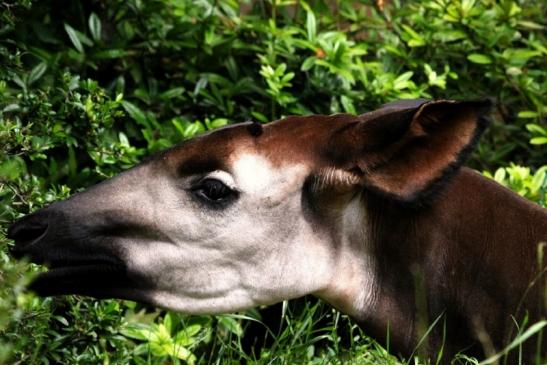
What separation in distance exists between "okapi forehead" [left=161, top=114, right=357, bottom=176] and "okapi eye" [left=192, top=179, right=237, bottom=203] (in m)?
0.04

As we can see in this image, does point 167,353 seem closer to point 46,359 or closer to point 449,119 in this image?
point 46,359

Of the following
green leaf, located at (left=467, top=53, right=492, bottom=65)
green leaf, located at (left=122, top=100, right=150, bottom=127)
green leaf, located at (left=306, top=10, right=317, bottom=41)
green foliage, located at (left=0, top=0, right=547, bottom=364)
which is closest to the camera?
green foliage, located at (left=0, top=0, right=547, bottom=364)

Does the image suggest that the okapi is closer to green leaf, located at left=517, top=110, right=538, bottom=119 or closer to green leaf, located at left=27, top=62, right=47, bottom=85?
green leaf, located at left=27, top=62, right=47, bottom=85

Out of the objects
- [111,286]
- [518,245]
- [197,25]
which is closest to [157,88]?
[197,25]

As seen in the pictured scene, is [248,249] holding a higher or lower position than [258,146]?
lower

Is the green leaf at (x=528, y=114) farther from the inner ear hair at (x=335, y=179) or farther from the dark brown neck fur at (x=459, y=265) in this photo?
the inner ear hair at (x=335, y=179)

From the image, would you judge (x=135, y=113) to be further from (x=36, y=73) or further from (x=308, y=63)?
(x=308, y=63)

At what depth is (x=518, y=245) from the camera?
3584 millimetres

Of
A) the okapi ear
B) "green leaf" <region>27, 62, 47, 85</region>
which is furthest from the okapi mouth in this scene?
"green leaf" <region>27, 62, 47, 85</region>

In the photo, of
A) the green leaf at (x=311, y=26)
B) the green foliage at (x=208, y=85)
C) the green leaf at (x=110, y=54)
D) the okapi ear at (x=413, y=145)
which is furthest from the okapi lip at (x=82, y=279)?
the green leaf at (x=311, y=26)

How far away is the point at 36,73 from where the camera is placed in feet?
16.4

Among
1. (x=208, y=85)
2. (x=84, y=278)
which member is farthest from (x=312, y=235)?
(x=208, y=85)

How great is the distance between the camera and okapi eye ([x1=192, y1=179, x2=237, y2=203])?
362cm

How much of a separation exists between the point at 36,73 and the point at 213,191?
1.72 m
